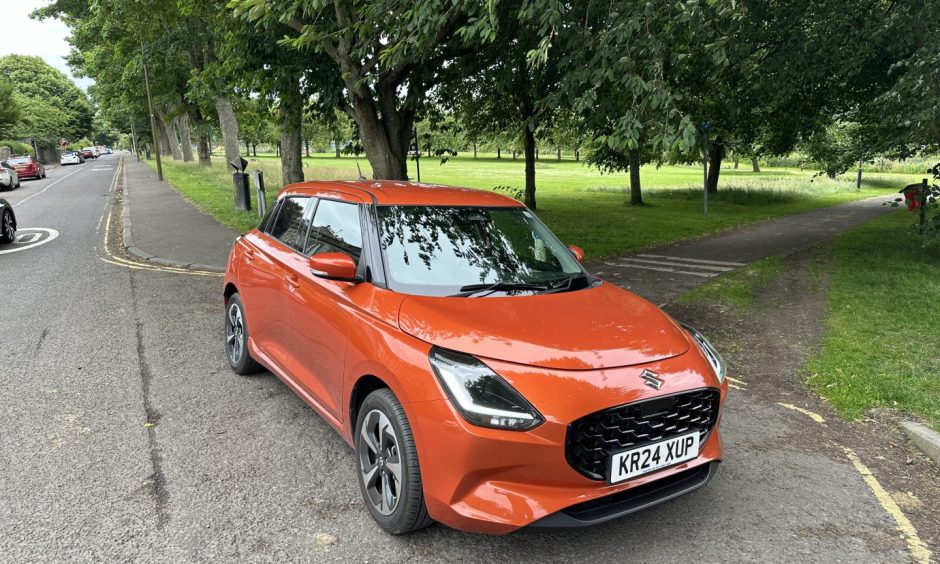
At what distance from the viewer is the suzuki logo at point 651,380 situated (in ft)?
9.03

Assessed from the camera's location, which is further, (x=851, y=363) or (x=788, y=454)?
(x=851, y=363)

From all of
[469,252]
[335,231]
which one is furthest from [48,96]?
[469,252]

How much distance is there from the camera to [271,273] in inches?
176

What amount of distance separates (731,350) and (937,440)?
224cm

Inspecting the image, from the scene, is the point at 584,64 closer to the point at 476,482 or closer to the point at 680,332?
the point at 680,332

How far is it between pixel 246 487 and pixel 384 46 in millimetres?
7371

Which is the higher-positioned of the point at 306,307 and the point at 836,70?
the point at 836,70

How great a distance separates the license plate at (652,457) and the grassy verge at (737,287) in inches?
217

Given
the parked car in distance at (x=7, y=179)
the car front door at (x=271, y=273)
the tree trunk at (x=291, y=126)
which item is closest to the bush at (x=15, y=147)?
the parked car in distance at (x=7, y=179)

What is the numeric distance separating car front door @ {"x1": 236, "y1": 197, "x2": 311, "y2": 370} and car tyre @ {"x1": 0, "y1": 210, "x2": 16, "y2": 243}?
9.74m

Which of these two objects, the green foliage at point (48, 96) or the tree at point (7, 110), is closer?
the tree at point (7, 110)

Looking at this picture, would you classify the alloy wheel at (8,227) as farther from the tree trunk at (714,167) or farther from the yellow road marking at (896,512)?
the tree trunk at (714,167)

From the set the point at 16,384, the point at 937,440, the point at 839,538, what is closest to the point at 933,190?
the point at 937,440

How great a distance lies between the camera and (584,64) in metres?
7.30
